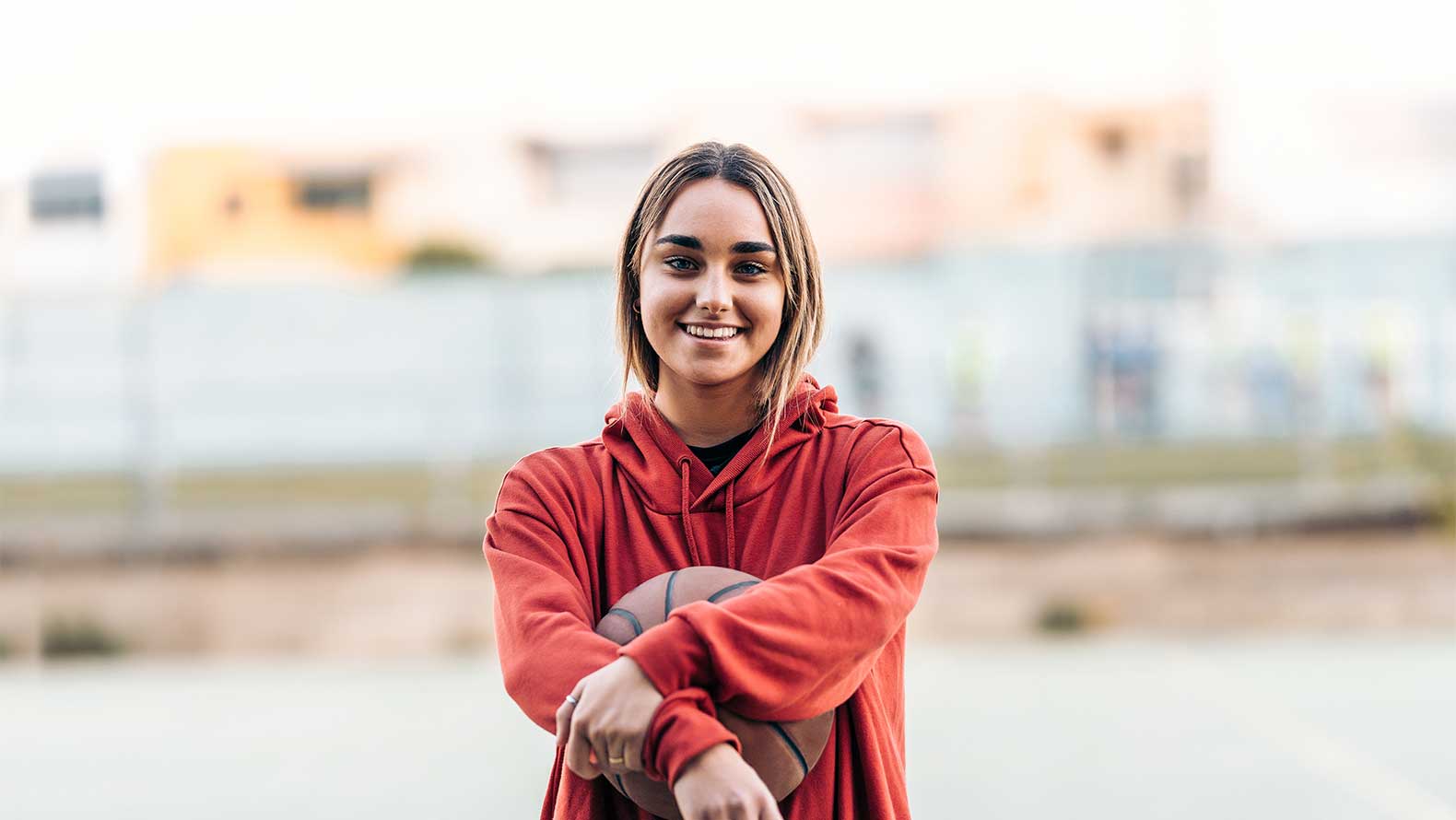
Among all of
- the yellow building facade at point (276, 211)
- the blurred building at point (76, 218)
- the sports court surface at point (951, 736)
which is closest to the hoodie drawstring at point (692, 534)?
the sports court surface at point (951, 736)

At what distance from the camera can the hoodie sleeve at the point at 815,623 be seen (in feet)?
3.83

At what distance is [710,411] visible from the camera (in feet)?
4.67

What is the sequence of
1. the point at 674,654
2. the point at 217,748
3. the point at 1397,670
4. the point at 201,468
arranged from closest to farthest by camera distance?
1. the point at 674,654
2. the point at 217,748
3. the point at 1397,670
4. the point at 201,468

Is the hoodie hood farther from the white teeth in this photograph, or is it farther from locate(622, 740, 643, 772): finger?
locate(622, 740, 643, 772): finger

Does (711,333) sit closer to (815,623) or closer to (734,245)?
(734,245)

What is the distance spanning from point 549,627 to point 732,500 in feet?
0.67

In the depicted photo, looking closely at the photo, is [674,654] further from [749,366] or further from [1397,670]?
[1397,670]

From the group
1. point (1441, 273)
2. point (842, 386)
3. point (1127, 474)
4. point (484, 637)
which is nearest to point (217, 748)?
point (484, 637)

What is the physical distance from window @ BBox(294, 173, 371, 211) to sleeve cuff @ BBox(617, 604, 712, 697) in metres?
19.2

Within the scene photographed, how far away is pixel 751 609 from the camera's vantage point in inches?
46.6

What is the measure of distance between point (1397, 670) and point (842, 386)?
3906mm

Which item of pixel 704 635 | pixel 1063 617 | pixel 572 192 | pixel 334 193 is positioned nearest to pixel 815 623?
pixel 704 635

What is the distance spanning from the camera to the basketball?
1.24 m

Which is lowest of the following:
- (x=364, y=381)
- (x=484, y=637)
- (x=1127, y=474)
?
(x=484, y=637)
